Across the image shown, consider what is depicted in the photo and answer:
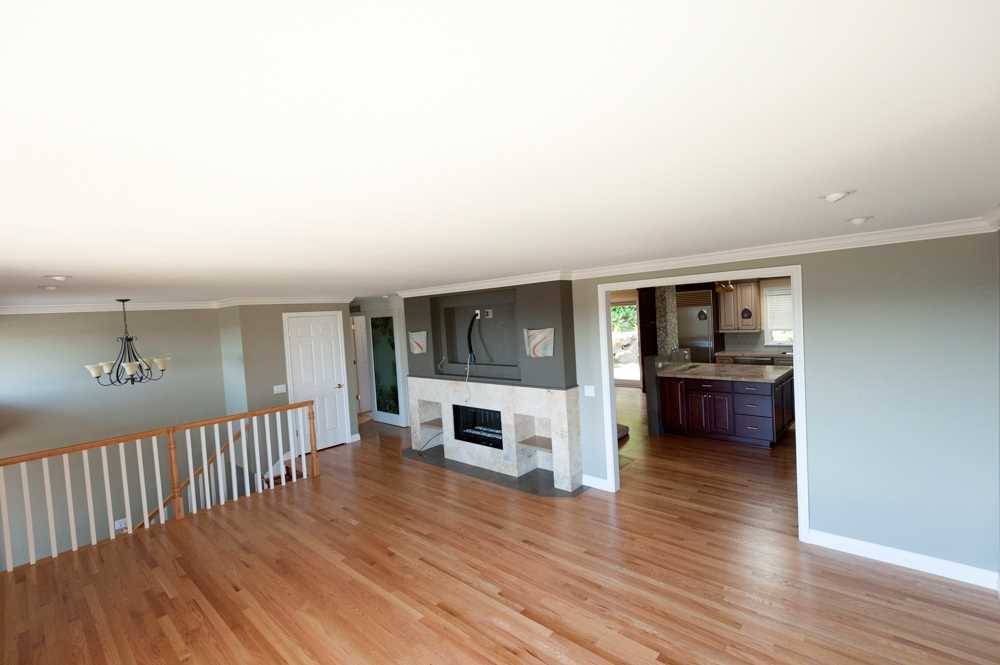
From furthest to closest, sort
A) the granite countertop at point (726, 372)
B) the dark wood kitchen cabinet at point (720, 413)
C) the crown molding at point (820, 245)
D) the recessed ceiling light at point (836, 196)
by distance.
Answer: the dark wood kitchen cabinet at point (720, 413) < the granite countertop at point (726, 372) < the crown molding at point (820, 245) < the recessed ceiling light at point (836, 196)

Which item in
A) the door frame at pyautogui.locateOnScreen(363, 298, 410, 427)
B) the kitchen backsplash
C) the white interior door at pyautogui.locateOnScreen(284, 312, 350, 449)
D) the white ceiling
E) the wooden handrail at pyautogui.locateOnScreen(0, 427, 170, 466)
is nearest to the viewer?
the white ceiling

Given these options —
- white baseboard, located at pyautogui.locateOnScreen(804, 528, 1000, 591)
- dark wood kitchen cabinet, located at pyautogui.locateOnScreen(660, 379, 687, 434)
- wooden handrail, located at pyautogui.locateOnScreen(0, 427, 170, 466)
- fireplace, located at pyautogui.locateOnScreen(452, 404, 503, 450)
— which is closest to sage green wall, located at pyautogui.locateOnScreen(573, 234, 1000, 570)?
white baseboard, located at pyautogui.locateOnScreen(804, 528, 1000, 591)

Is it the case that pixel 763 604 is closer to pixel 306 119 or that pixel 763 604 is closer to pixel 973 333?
pixel 973 333

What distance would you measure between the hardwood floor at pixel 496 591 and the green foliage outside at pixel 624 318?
641 cm

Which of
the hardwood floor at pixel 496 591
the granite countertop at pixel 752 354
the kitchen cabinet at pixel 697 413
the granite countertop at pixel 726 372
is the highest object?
the granite countertop at pixel 752 354

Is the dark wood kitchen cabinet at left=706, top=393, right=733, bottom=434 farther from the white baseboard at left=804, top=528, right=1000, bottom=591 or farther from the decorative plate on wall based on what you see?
the decorative plate on wall

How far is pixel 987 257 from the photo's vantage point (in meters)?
2.74

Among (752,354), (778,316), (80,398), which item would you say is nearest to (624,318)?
(752,354)

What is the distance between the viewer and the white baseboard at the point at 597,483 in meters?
4.64

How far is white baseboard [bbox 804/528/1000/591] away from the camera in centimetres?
290

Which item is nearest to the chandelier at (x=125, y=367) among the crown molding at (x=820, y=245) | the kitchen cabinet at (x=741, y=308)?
the crown molding at (x=820, y=245)

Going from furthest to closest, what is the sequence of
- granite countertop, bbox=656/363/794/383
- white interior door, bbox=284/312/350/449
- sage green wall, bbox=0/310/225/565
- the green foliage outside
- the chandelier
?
the green foliage outside, white interior door, bbox=284/312/350/449, granite countertop, bbox=656/363/794/383, the chandelier, sage green wall, bbox=0/310/225/565

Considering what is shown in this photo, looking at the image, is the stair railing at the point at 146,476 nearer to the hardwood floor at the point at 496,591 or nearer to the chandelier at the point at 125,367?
the hardwood floor at the point at 496,591

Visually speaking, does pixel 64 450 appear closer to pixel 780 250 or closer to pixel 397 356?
pixel 397 356
